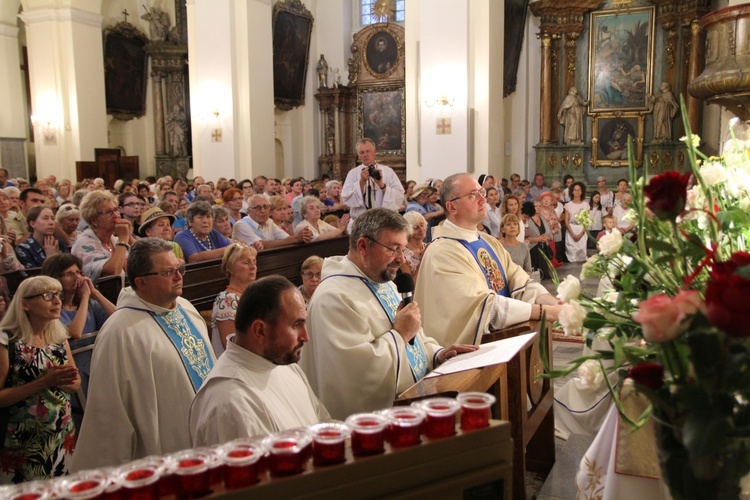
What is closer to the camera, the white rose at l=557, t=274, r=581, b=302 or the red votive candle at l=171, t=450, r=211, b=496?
the red votive candle at l=171, t=450, r=211, b=496

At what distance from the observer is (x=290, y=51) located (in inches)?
756

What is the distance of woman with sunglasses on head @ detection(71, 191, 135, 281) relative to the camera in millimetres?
5383

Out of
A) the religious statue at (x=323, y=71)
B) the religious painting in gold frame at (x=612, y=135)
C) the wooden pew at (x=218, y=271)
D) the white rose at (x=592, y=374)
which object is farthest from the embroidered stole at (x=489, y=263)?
the religious statue at (x=323, y=71)

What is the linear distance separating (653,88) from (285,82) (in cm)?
984

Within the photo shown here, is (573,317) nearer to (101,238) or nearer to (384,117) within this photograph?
(101,238)

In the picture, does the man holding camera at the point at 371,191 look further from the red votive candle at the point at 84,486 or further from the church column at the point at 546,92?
the church column at the point at 546,92

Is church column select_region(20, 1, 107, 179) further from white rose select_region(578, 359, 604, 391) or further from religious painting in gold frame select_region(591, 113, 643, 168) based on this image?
white rose select_region(578, 359, 604, 391)

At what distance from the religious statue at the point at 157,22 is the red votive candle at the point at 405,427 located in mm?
21004

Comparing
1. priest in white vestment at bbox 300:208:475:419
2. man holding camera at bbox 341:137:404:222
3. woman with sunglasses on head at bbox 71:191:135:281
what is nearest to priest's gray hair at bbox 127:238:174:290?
priest in white vestment at bbox 300:208:475:419

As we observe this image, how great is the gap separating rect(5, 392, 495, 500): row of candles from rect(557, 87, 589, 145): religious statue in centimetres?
1794

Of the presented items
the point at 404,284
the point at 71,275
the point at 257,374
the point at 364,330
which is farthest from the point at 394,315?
the point at 71,275

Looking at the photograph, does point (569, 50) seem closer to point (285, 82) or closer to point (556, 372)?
point (285, 82)

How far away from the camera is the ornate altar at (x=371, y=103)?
65.6 ft

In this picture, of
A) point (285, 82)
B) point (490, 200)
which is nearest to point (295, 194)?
point (490, 200)
